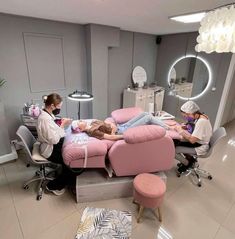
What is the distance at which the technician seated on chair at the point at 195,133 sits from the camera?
89.6 inches

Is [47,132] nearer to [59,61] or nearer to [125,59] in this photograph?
[59,61]

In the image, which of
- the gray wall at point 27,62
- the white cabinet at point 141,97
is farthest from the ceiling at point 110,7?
the white cabinet at point 141,97

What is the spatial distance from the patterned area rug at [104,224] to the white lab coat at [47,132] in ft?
2.83

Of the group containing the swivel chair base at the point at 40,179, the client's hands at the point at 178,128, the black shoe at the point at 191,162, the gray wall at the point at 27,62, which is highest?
the gray wall at the point at 27,62

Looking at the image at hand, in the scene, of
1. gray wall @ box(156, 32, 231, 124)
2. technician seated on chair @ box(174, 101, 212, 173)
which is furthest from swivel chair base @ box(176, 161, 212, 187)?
gray wall @ box(156, 32, 231, 124)

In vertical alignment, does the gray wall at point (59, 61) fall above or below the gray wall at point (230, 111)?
above

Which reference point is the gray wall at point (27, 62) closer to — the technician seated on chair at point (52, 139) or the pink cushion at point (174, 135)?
the technician seated on chair at point (52, 139)

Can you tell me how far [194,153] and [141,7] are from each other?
206cm

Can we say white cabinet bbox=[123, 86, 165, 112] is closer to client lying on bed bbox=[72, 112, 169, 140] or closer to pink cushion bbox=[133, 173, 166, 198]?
client lying on bed bbox=[72, 112, 169, 140]

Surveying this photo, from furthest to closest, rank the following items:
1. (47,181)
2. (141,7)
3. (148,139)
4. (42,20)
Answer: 1. (42,20)
2. (47,181)
3. (141,7)
4. (148,139)

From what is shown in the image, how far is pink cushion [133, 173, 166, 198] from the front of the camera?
5.82 feet

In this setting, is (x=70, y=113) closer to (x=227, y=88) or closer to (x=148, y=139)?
(x=148, y=139)

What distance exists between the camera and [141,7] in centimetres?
214

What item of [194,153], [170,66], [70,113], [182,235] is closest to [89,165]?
[182,235]
